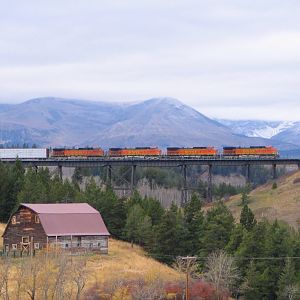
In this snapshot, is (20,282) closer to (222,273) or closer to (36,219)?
(222,273)

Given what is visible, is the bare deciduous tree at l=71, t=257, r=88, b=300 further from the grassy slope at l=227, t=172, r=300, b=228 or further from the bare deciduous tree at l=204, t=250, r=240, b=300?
the grassy slope at l=227, t=172, r=300, b=228

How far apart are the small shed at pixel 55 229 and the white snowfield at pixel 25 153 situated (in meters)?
63.4

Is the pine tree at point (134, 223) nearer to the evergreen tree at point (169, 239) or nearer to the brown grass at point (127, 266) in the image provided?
the brown grass at point (127, 266)

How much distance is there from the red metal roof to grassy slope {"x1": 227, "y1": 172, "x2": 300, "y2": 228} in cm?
3087

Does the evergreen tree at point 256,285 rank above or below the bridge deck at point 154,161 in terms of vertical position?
below

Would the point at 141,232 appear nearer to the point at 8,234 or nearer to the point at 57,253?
the point at 8,234

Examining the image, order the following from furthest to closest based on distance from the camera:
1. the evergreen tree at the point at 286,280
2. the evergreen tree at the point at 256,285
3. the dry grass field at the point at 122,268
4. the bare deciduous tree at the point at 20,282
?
the evergreen tree at the point at 256,285 → the evergreen tree at the point at 286,280 → the dry grass field at the point at 122,268 → the bare deciduous tree at the point at 20,282

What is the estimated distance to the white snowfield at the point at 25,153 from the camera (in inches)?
5689

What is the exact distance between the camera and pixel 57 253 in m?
63.8

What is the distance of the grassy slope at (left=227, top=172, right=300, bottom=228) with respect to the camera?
10519cm

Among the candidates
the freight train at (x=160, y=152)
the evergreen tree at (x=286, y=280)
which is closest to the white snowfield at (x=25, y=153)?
the freight train at (x=160, y=152)

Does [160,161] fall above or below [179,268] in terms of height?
above

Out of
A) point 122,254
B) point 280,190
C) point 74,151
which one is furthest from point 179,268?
point 74,151

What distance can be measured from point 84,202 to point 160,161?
47.3 metres
